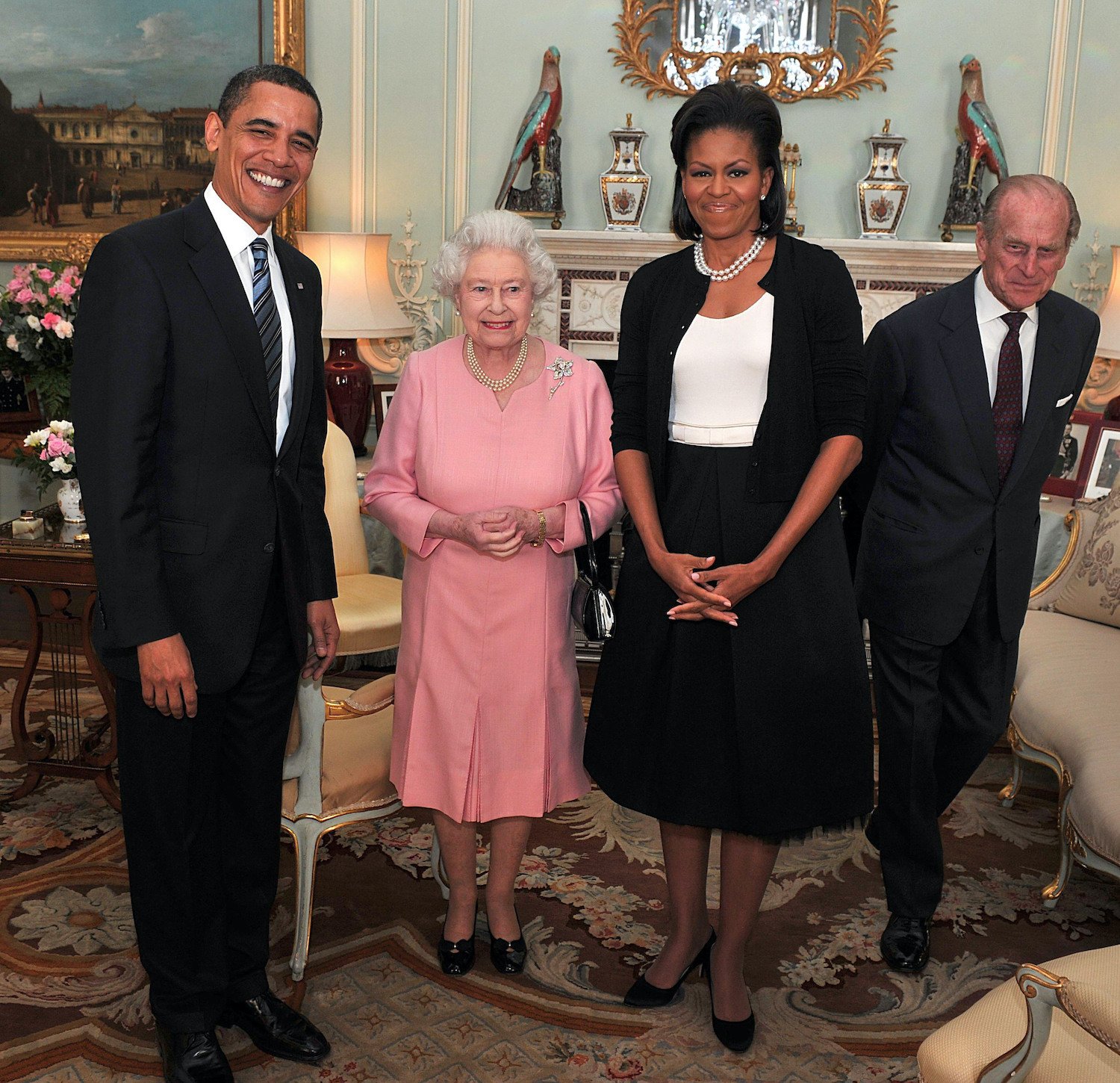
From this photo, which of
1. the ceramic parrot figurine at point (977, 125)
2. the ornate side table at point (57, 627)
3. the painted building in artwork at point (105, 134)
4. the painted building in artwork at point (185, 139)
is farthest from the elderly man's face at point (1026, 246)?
the painted building in artwork at point (105, 134)

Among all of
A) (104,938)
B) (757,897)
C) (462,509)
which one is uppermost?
(462,509)

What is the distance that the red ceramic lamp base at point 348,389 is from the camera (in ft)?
17.4

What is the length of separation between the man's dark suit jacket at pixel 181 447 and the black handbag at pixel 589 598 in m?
0.66

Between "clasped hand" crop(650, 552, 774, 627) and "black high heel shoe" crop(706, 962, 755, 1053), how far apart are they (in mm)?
894

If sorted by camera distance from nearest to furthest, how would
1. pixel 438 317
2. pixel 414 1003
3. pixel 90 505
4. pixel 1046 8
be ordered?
pixel 90 505 → pixel 414 1003 → pixel 1046 8 → pixel 438 317

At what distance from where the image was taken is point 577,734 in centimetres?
272

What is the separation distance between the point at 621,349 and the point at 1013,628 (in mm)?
1185

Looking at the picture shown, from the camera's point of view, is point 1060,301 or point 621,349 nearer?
point 621,349

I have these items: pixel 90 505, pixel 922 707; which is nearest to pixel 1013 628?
pixel 922 707

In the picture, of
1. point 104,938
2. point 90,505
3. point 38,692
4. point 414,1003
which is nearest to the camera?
point 90,505

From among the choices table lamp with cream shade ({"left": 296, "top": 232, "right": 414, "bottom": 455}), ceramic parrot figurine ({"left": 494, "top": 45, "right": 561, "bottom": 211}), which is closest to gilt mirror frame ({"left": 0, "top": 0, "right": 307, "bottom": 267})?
table lamp with cream shade ({"left": 296, "top": 232, "right": 414, "bottom": 455})

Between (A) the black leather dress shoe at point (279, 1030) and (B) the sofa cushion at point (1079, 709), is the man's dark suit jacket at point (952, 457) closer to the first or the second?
(B) the sofa cushion at point (1079, 709)

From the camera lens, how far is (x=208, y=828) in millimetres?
2346

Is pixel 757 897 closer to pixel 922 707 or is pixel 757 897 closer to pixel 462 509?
pixel 922 707
